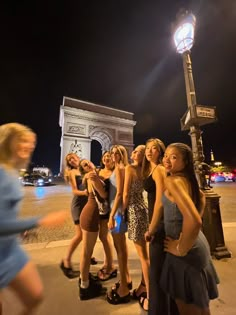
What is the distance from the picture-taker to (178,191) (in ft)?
4.11

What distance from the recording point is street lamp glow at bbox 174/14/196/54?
3.50 m

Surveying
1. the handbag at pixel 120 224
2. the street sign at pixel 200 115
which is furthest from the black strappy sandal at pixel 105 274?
the street sign at pixel 200 115

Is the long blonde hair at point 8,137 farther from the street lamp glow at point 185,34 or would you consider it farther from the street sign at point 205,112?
the street lamp glow at point 185,34

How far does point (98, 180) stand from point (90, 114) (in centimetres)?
2902

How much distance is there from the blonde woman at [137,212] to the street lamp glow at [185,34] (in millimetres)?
2503

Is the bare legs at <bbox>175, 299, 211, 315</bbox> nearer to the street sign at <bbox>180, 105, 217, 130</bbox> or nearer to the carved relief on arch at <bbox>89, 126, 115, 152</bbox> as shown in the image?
the street sign at <bbox>180, 105, 217, 130</bbox>

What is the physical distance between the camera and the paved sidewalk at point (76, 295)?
79.4 inches

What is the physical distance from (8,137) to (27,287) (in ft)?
3.05

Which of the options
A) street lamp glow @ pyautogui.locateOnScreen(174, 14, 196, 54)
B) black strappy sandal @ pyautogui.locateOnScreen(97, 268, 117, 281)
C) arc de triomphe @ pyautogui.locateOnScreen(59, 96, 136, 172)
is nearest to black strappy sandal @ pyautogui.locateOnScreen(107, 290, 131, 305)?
black strappy sandal @ pyautogui.locateOnScreen(97, 268, 117, 281)

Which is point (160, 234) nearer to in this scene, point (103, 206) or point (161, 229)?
point (161, 229)

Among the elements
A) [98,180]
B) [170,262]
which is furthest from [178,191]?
[98,180]

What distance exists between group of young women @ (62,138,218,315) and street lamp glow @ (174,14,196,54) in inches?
100

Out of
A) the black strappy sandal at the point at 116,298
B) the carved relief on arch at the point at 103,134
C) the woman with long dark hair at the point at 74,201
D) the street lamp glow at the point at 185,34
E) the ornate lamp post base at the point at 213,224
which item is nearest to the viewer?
the black strappy sandal at the point at 116,298

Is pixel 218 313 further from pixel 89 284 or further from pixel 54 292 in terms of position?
pixel 54 292
